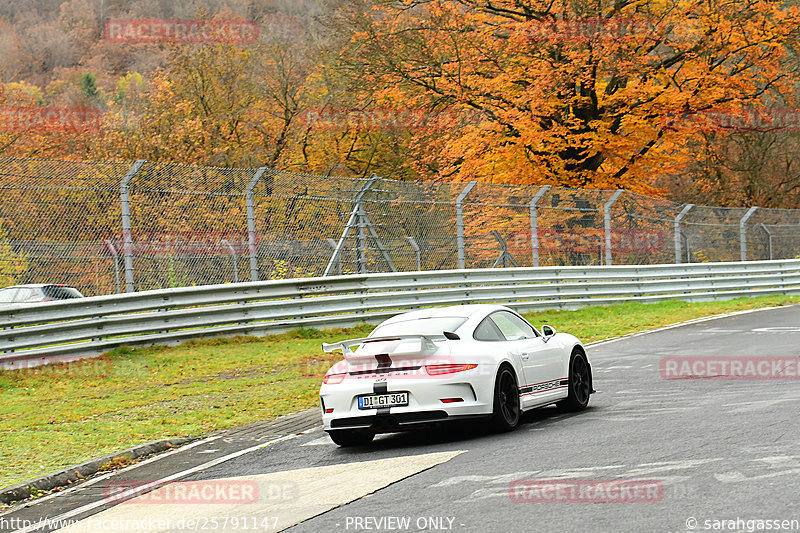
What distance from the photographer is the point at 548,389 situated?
32.9ft

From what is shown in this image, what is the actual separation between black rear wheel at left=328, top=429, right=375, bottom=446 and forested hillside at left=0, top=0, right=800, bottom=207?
22.3 metres

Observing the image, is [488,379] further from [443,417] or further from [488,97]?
[488,97]

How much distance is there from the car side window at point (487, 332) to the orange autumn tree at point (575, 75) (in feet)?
69.2

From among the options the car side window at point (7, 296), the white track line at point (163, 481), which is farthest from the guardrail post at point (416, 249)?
the white track line at point (163, 481)

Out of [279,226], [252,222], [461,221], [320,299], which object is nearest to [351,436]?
[252,222]

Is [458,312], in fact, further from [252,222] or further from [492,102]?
[492,102]

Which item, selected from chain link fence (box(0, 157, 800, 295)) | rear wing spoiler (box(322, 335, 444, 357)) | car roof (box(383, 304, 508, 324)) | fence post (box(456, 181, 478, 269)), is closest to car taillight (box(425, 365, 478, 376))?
rear wing spoiler (box(322, 335, 444, 357))

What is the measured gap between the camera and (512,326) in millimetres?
10320

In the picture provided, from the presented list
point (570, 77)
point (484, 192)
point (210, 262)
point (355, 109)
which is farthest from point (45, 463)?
point (355, 109)

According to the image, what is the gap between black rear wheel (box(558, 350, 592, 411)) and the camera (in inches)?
409

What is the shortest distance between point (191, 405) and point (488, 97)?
21.6 m

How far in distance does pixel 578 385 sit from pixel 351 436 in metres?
2.64

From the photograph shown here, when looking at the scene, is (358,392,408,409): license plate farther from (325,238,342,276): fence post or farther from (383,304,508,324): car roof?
(325,238,342,276): fence post

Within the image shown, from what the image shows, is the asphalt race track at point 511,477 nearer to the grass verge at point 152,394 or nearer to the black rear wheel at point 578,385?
the black rear wheel at point 578,385
